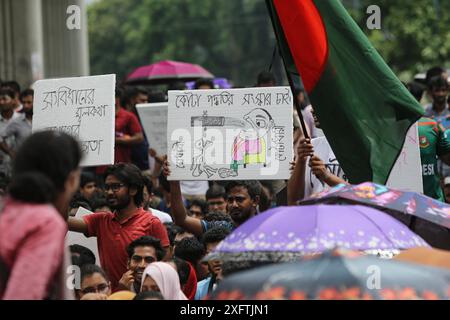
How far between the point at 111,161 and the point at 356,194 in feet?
8.82

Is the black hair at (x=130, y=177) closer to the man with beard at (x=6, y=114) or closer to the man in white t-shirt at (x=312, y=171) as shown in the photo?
the man in white t-shirt at (x=312, y=171)

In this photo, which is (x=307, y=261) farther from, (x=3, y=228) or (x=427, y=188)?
(x=427, y=188)

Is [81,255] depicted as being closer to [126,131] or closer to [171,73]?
[126,131]

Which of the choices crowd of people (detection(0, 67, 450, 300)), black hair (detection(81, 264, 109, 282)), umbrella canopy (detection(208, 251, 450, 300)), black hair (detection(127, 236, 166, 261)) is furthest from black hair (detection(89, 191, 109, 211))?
umbrella canopy (detection(208, 251, 450, 300))

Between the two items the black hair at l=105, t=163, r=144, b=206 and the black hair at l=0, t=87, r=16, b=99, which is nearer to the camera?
the black hair at l=105, t=163, r=144, b=206

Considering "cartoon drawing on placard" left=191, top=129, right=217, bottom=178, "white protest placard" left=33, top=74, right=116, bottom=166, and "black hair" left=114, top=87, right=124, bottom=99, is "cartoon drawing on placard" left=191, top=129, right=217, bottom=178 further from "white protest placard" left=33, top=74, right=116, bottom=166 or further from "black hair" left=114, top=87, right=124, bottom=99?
"black hair" left=114, top=87, right=124, bottom=99

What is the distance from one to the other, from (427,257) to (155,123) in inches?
293

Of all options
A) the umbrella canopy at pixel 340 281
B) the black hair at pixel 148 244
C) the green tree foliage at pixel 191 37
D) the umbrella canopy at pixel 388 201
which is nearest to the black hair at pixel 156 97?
the black hair at pixel 148 244

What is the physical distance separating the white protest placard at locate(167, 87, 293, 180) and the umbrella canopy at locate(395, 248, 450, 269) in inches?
130

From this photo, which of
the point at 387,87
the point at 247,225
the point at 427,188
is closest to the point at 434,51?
the point at 427,188

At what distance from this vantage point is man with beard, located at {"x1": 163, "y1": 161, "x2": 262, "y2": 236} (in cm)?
1038

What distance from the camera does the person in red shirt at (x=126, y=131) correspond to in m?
14.6

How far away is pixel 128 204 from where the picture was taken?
9.95 m
